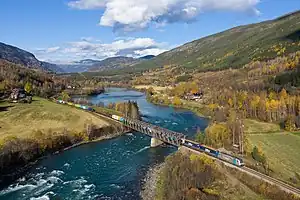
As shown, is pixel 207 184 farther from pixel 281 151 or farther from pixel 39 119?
pixel 39 119

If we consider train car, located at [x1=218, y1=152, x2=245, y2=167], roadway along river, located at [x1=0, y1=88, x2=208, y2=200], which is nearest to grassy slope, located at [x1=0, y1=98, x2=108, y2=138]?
roadway along river, located at [x1=0, y1=88, x2=208, y2=200]

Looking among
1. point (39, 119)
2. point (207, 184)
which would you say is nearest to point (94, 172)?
point (207, 184)

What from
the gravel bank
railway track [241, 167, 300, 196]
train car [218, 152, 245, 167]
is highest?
train car [218, 152, 245, 167]

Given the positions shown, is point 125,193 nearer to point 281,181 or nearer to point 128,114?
point 281,181

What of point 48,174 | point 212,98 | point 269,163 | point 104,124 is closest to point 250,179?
point 269,163

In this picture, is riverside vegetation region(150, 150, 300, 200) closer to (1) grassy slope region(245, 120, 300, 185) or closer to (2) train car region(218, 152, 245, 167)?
(2) train car region(218, 152, 245, 167)

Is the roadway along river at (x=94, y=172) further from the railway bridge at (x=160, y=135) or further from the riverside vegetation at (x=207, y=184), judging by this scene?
the riverside vegetation at (x=207, y=184)

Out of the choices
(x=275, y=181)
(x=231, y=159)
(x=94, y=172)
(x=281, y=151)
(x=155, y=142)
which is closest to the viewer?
(x=275, y=181)
